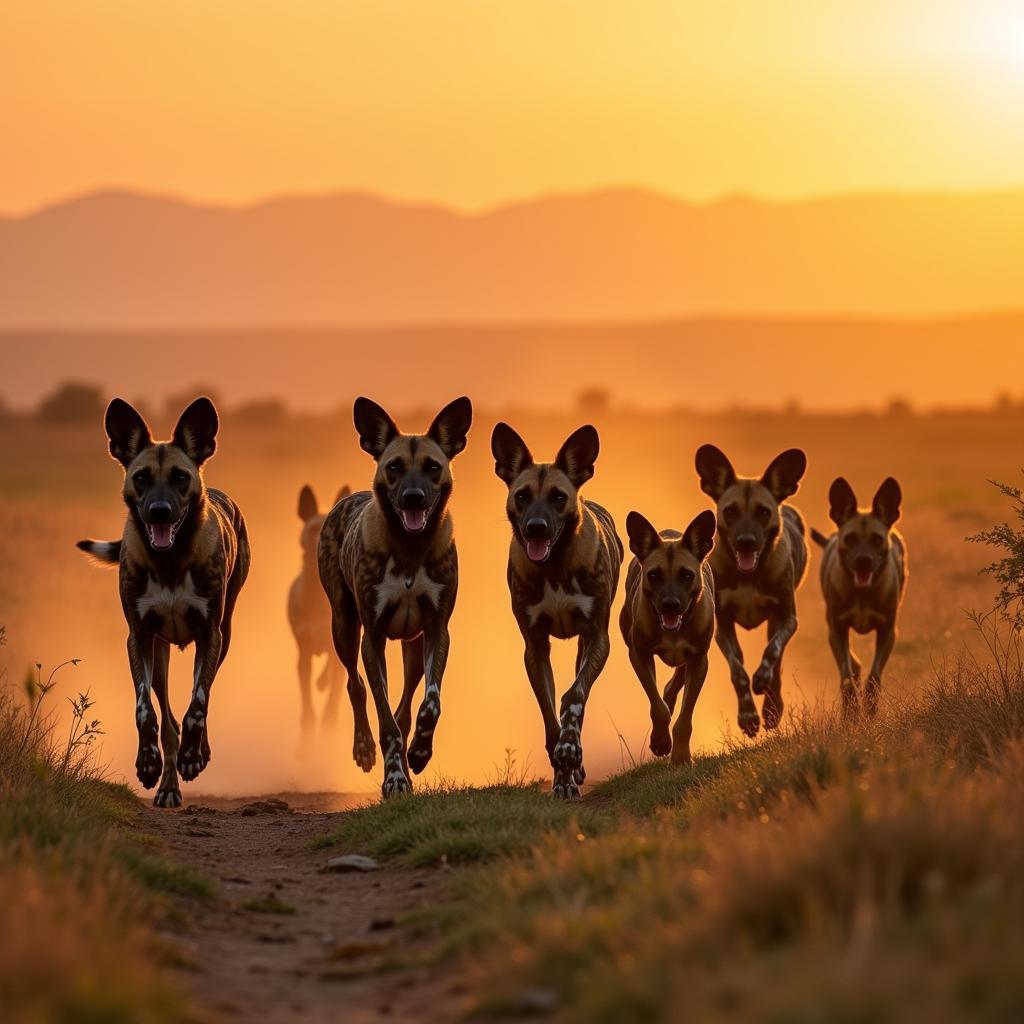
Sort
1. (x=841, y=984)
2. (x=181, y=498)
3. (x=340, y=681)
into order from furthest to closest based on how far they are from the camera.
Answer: (x=340, y=681)
(x=181, y=498)
(x=841, y=984)

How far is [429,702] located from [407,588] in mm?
811

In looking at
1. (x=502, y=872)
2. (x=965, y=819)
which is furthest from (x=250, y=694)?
(x=965, y=819)

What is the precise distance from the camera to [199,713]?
41.4ft

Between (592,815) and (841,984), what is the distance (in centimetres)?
502

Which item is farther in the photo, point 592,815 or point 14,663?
point 14,663

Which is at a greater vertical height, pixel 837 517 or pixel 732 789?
pixel 837 517

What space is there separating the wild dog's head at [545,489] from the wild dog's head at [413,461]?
32cm

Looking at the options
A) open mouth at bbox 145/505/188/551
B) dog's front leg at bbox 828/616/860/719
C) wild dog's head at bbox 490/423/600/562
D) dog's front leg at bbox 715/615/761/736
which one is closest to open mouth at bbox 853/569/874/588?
dog's front leg at bbox 828/616/860/719

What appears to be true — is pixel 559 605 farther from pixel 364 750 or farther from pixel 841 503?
pixel 841 503

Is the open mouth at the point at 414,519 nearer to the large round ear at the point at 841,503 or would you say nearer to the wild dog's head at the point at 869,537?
the wild dog's head at the point at 869,537

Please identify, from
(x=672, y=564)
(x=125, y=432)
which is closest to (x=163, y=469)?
(x=125, y=432)

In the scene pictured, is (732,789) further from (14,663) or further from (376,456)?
(14,663)

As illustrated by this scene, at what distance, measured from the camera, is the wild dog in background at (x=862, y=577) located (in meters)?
15.6

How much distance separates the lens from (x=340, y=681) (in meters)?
20.1
